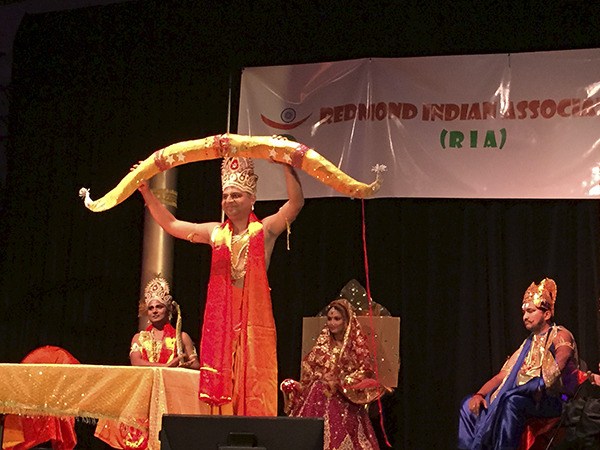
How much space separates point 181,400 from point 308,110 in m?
3.07

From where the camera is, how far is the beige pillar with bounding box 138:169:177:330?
6.53m

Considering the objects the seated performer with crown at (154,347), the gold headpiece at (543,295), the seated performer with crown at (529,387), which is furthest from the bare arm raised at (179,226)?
the gold headpiece at (543,295)

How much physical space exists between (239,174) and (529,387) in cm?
213

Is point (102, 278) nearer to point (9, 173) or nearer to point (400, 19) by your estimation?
point (9, 173)

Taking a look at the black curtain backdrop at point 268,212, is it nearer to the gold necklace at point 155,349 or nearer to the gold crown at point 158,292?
the gold crown at point 158,292

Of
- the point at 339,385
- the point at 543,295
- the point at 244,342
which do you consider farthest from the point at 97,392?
the point at 543,295

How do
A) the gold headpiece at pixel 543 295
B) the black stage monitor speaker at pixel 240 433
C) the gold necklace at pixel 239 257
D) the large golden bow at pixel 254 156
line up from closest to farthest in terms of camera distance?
the black stage monitor speaker at pixel 240 433, the large golden bow at pixel 254 156, the gold necklace at pixel 239 257, the gold headpiece at pixel 543 295

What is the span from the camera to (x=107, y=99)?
7.20 m

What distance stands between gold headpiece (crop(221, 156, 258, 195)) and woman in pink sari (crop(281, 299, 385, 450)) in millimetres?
1800

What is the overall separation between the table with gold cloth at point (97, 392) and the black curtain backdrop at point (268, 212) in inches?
105

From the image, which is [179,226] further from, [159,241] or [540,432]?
[540,432]

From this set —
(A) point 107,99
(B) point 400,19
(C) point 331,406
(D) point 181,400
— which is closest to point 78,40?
(A) point 107,99

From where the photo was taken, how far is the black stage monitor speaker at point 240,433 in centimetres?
264

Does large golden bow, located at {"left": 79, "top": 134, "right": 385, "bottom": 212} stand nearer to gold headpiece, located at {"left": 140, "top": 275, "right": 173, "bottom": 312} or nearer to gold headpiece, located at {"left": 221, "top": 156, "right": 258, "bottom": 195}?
gold headpiece, located at {"left": 221, "top": 156, "right": 258, "bottom": 195}
